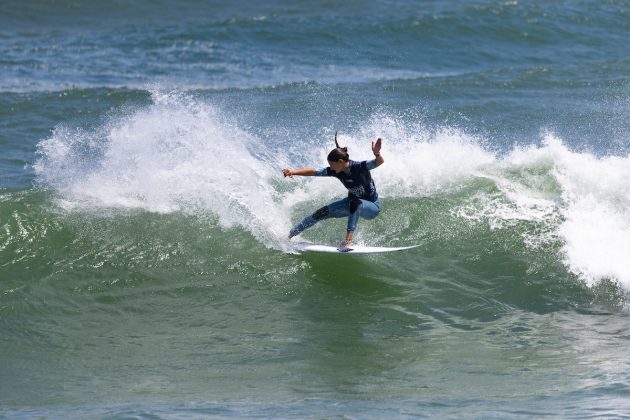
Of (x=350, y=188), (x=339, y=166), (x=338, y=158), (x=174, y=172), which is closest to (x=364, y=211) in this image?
(x=350, y=188)

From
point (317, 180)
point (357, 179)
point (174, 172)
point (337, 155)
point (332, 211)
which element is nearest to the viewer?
point (337, 155)

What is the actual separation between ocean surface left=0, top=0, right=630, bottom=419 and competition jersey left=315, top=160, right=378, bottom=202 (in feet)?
3.95

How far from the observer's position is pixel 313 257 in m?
11.5

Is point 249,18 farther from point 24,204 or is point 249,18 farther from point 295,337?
point 295,337

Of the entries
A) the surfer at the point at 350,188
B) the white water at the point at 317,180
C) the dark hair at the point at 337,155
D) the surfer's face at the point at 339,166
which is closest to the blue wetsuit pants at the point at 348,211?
the surfer at the point at 350,188

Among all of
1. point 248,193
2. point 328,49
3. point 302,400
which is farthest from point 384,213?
point 328,49

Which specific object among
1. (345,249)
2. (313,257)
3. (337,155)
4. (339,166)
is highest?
(337,155)

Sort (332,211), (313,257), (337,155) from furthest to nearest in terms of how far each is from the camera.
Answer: (313,257) < (332,211) < (337,155)

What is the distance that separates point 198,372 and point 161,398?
0.77 metres

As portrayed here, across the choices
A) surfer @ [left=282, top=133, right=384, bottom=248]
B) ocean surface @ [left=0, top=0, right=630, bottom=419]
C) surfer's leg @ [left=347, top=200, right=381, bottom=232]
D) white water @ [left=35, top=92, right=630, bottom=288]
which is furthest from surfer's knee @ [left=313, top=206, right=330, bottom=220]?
white water @ [left=35, top=92, right=630, bottom=288]

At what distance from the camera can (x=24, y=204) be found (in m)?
12.7

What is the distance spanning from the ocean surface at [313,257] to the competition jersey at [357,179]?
1203 millimetres

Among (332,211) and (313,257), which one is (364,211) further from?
(313,257)

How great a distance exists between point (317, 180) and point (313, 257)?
2477mm
